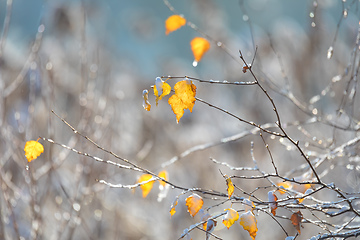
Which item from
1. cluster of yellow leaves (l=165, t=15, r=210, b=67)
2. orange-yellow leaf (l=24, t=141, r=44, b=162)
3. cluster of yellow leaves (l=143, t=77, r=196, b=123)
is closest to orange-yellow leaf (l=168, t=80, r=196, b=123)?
cluster of yellow leaves (l=143, t=77, r=196, b=123)

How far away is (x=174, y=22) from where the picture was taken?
2984mm

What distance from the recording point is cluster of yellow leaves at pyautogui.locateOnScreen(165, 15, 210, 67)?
2838mm

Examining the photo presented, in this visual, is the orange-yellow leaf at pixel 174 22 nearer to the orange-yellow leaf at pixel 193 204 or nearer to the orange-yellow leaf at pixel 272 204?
the orange-yellow leaf at pixel 193 204

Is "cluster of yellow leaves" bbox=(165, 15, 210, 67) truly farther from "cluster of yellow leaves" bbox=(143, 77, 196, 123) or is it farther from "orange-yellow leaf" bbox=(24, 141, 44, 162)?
"orange-yellow leaf" bbox=(24, 141, 44, 162)

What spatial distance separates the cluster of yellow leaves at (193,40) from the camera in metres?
2.84

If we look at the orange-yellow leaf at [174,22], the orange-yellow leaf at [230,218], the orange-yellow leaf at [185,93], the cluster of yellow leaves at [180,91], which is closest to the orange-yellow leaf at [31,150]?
the cluster of yellow leaves at [180,91]

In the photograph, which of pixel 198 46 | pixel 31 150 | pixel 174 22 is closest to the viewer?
pixel 31 150

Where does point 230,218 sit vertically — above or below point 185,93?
below

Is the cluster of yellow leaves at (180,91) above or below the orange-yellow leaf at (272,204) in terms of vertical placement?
above

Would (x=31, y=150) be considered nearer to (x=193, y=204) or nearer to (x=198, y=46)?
(x=193, y=204)

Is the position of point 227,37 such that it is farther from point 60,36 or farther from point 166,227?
point 166,227

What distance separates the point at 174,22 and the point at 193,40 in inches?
9.0

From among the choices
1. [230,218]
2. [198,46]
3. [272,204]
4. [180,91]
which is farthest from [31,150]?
[198,46]

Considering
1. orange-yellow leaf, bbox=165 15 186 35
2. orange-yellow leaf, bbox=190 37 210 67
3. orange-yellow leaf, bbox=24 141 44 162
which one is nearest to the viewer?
orange-yellow leaf, bbox=24 141 44 162
